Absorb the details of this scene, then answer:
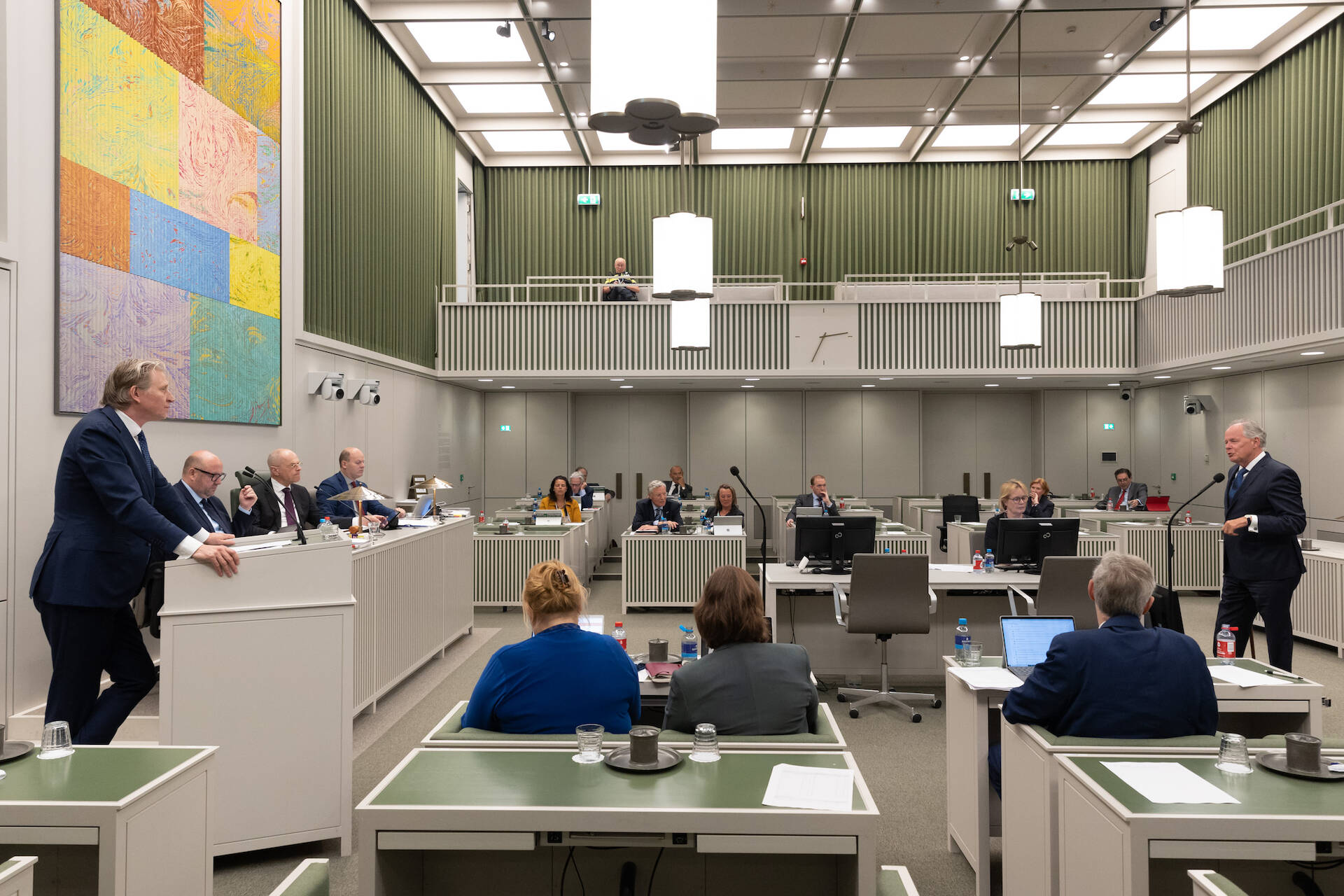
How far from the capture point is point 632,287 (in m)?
12.9

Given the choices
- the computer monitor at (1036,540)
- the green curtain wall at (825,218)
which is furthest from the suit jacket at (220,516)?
the green curtain wall at (825,218)

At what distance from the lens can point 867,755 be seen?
4.96m

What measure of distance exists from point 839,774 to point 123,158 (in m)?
5.71

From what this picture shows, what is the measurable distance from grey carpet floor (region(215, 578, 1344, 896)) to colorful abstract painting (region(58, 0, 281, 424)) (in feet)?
8.54

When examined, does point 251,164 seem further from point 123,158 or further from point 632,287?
point 632,287

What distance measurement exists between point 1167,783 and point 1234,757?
28 cm

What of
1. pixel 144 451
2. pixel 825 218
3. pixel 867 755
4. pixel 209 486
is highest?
pixel 825 218

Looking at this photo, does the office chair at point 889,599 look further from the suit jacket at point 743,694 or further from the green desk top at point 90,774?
the green desk top at point 90,774

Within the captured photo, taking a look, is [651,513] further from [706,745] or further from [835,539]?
[706,745]

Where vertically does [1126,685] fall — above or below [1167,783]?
above

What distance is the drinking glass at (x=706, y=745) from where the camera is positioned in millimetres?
2391

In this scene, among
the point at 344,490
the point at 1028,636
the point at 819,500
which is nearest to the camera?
the point at 1028,636

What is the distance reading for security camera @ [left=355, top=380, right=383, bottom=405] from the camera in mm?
9359

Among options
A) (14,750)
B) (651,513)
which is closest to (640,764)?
(14,750)
